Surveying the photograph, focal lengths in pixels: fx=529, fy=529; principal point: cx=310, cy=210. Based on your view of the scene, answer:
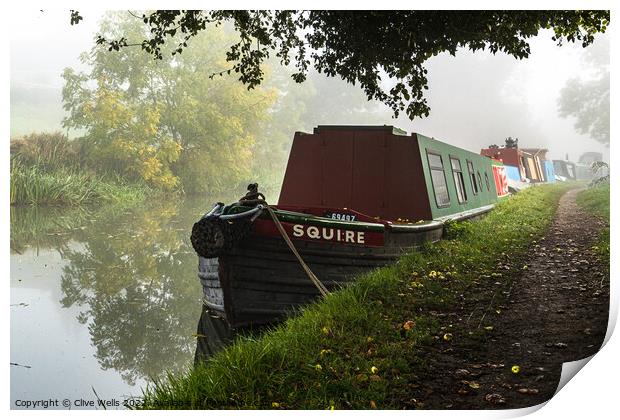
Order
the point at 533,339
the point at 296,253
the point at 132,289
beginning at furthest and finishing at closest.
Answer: the point at 296,253 → the point at 132,289 → the point at 533,339

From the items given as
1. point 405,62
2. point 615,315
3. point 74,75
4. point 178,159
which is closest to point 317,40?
point 405,62

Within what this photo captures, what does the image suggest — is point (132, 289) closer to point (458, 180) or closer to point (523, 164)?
point (458, 180)

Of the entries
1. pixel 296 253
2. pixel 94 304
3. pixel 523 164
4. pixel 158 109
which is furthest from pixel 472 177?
pixel 94 304

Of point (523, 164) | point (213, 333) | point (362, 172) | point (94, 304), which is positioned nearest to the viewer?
point (94, 304)

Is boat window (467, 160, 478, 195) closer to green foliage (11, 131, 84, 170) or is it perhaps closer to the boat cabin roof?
the boat cabin roof

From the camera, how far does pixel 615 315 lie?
153 inches

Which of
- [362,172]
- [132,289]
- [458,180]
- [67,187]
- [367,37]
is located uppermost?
[367,37]

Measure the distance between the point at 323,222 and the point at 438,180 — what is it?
1.97 metres

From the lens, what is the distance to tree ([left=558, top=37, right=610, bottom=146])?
4.06 m

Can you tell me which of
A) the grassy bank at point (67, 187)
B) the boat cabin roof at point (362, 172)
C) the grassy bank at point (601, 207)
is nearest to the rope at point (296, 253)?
the boat cabin roof at point (362, 172)

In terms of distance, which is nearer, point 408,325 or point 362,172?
point 408,325

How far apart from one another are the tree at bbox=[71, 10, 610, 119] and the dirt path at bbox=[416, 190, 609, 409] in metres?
1.69

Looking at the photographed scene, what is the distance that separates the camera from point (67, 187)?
3848mm

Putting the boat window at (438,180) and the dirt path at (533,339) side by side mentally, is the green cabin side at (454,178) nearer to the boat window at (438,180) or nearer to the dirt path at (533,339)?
the boat window at (438,180)
